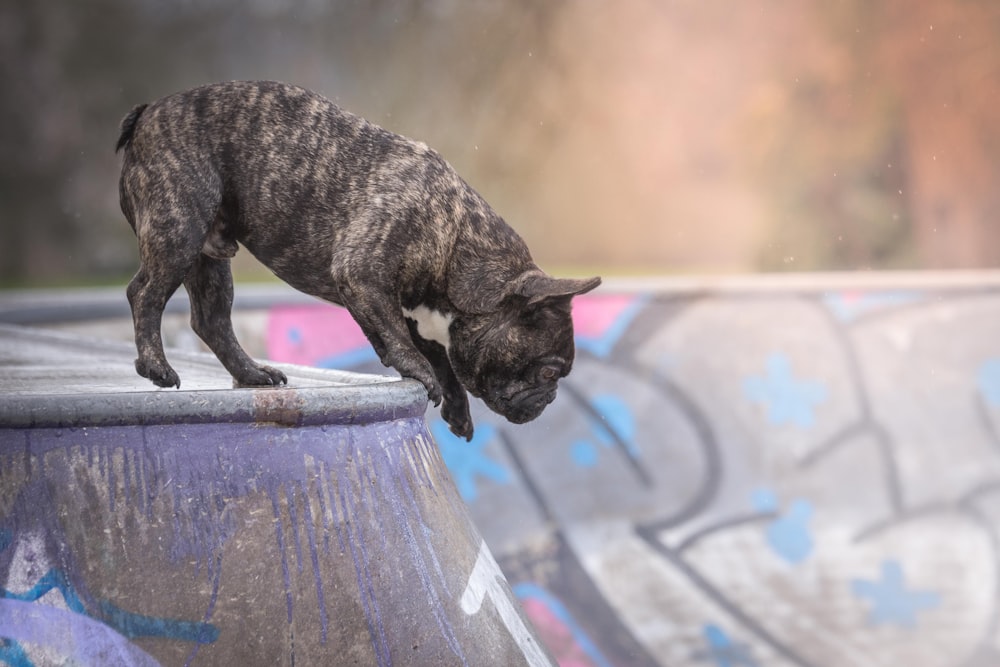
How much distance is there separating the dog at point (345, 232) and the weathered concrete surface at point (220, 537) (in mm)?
407

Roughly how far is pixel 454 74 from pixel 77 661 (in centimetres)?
1276

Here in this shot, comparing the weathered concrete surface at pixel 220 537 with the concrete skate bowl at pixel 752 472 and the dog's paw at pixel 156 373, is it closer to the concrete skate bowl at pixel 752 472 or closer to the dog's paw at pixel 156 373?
the dog's paw at pixel 156 373

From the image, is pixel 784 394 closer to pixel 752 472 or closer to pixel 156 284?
pixel 752 472

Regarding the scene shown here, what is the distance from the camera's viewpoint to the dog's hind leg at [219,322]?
3100mm

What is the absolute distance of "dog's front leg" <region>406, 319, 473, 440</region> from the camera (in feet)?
10.1

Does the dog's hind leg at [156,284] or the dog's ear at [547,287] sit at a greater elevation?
the dog's ear at [547,287]

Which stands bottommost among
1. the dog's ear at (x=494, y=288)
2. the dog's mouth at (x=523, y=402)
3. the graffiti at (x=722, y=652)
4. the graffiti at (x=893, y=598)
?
the graffiti at (x=722, y=652)

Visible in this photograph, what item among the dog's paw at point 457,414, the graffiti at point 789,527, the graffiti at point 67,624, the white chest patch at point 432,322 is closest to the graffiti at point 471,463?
the graffiti at point 789,527

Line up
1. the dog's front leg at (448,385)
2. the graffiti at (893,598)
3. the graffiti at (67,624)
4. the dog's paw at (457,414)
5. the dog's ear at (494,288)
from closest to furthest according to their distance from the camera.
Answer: the graffiti at (67,624) → the dog's ear at (494,288) → the dog's front leg at (448,385) → the dog's paw at (457,414) → the graffiti at (893,598)

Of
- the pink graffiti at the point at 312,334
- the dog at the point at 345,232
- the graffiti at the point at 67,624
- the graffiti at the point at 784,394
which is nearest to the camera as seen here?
the graffiti at the point at 67,624

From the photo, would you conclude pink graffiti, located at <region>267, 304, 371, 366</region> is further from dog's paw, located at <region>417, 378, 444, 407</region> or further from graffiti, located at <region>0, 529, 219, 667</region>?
graffiti, located at <region>0, 529, 219, 667</region>

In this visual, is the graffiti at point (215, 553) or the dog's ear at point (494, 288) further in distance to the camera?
Result: the dog's ear at point (494, 288)

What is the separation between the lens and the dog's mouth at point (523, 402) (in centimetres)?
298

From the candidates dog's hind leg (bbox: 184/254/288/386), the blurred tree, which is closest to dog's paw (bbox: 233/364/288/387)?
dog's hind leg (bbox: 184/254/288/386)
